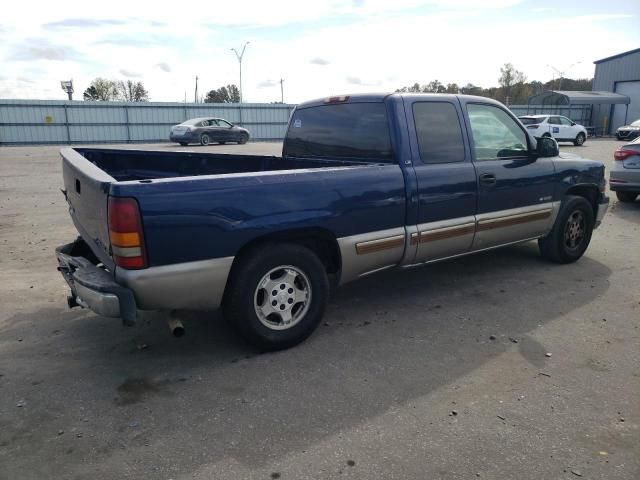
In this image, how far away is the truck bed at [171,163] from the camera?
5184 millimetres

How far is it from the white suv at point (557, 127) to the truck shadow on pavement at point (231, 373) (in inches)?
950

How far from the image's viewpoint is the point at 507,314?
179 inches

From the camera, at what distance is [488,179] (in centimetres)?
489

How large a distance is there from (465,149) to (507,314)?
1510 mm

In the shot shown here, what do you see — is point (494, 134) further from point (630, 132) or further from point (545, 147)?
point (630, 132)

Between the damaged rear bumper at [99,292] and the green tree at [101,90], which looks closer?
the damaged rear bumper at [99,292]

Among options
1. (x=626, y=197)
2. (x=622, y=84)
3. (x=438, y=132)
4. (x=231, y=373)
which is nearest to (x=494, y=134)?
(x=438, y=132)

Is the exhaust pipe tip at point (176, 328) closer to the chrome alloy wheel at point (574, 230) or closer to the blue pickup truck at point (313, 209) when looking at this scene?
the blue pickup truck at point (313, 209)

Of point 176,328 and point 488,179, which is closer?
point 176,328

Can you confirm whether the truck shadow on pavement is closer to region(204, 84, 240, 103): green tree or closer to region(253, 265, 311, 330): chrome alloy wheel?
region(253, 265, 311, 330): chrome alloy wheel

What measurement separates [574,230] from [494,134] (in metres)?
1.77

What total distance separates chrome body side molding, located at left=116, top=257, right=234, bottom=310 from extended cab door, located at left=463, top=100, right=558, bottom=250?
2.60 metres

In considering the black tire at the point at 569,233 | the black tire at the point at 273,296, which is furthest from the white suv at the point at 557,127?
the black tire at the point at 273,296

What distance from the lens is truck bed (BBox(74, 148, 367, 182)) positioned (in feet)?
17.0
